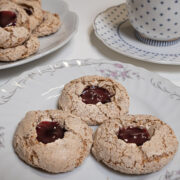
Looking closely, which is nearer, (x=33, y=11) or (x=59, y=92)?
(x=59, y=92)

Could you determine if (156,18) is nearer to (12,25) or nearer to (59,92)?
(59,92)

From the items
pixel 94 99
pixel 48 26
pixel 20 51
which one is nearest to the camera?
pixel 94 99

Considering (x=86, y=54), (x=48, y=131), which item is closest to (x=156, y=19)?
(x=86, y=54)

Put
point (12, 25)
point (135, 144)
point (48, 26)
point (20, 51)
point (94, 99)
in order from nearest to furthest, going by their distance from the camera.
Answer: point (135, 144) < point (94, 99) < point (20, 51) < point (12, 25) < point (48, 26)

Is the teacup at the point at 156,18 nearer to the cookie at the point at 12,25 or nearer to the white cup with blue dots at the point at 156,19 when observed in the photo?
the white cup with blue dots at the point at 156,19

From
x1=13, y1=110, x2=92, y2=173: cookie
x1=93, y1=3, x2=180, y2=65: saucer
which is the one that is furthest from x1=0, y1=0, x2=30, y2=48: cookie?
x1=13, y1=110, x2=92, y2=173: cookie

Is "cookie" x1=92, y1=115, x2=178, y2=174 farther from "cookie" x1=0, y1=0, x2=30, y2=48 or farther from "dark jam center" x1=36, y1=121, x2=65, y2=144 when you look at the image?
"cookie" x1=0, y1=0, x2=30, y2=48

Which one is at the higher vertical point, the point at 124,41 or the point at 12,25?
the point at 12,25

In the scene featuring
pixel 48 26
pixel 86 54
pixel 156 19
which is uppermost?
pixel 156 19
